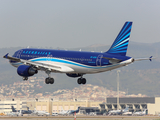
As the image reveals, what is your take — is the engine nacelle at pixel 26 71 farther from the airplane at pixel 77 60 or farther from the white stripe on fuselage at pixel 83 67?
the white stripe on fuselage at pixel 83 67

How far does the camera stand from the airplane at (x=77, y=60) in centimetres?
7669

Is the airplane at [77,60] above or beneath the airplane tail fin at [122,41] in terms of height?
beneath

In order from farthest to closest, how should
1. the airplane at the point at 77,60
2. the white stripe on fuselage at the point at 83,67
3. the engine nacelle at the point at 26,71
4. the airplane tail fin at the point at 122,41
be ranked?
1. the engine nacelle at the point at 26,71
2. the airplane tail fin at the point at 122,41
3. the airplane at the point at 77,60
4. the white stripe on fuselage at the point at 83,67

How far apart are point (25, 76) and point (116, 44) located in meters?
21.2

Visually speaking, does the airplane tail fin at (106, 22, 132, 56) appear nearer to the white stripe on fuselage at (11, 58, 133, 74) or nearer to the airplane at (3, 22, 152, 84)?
the airplane at (3, 22, 152, 84)

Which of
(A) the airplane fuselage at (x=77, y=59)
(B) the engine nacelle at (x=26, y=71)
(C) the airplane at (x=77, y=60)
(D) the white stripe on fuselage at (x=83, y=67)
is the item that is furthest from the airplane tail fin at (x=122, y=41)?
(B) the engine nacelle at (x=26, y=71)

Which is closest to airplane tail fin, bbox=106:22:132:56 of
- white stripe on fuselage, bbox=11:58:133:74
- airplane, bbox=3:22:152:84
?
airplane, bbox=3:22:152:84

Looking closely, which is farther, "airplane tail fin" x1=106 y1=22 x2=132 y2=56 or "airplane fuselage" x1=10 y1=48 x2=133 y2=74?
"airplane tail fin" x1=106 y1=22 x2=132 y2=56

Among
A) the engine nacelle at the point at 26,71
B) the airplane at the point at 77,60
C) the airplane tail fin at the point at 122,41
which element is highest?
the airplane tail fin at the point at 122,41

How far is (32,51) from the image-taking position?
84.2m

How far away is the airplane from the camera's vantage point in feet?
252

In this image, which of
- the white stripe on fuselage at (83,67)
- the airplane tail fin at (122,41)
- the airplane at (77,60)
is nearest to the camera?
the white stripe on fuselage at (83,67)

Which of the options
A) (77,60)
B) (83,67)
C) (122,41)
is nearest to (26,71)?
(77,60)

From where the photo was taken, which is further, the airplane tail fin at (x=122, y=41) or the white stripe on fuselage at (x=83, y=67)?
the airplane tail fin at (x=122, y=41)
